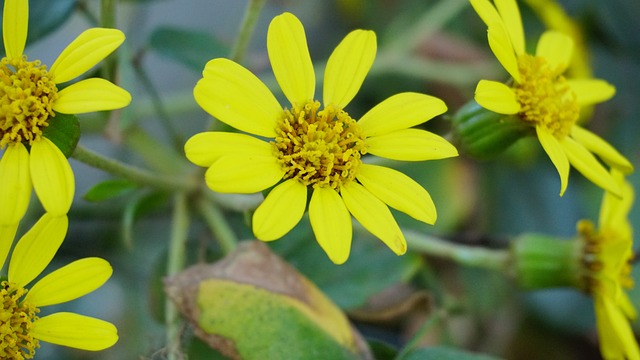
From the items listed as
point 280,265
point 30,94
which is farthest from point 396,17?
point 30,94

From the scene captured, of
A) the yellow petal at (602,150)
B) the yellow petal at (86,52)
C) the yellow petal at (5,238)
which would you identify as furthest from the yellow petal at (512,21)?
the yellow petal at (5,238)

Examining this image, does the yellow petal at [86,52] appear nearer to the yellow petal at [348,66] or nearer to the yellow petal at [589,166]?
the yellow petal at [348,66]

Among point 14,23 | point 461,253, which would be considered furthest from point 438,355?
point 14,23

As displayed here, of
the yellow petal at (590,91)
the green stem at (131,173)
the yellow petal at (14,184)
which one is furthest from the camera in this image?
the yellow petal at (590,91)

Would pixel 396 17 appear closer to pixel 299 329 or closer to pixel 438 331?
pixel 438 331

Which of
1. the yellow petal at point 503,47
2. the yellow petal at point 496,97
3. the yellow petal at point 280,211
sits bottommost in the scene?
the yellow petal at point 280,211

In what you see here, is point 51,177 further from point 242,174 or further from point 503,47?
point 503,47
